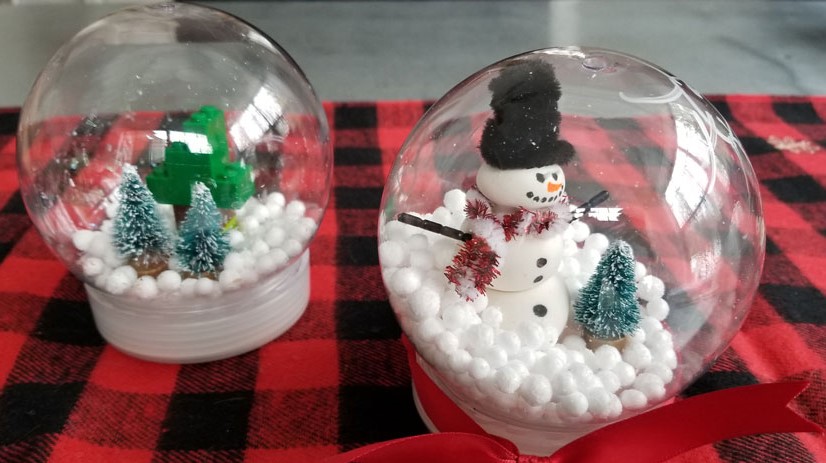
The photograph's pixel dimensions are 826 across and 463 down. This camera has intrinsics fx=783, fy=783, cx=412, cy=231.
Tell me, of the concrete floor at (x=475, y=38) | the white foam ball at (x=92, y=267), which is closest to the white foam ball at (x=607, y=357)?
the white foam ball at (x=92, y=267)

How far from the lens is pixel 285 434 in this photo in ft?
2.23

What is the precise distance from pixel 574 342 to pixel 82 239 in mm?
490

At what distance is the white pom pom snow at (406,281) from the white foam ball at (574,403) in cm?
14

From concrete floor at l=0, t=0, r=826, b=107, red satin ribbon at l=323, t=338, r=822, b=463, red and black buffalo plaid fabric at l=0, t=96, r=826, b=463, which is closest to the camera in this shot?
red satin ribbon at l=323, t=338, r=822, b=463

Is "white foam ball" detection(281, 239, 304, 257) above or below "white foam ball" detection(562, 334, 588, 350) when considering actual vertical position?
below

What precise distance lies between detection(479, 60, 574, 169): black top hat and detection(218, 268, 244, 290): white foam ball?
0.28 m

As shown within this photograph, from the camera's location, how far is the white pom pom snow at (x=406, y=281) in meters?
0.62

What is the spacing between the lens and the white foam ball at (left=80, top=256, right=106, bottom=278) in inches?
29.5

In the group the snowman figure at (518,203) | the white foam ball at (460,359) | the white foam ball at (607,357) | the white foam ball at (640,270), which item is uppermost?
the snowman figure at (518,203)

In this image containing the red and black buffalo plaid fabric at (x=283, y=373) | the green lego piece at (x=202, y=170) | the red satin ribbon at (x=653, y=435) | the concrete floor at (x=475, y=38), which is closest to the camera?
the red satin ribbon at (x=653, y=435)

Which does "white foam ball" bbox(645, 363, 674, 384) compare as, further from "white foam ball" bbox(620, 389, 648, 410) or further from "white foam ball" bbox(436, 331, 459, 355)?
"white foam ball" bbox(436, 331, 459, 355)

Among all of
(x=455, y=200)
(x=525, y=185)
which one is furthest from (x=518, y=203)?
(x=455, y=200)

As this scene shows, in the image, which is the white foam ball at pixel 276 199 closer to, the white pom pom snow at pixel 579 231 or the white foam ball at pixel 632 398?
the white pom pom snow at pixel 579 231


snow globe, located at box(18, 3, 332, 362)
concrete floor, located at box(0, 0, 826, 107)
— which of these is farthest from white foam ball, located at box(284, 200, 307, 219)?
concrete floor, located at box(0, 0, 826, 107)
